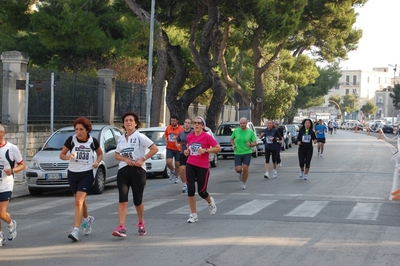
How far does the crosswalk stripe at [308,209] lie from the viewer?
11.7 metres

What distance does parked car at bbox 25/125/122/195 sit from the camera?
15312 mm

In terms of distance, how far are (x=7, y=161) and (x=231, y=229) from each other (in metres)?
3.48

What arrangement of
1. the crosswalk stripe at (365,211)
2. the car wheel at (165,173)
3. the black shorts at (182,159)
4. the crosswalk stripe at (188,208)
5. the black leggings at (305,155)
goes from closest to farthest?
1. the crosswalk stripe at (365,211)
2. the crosswalk stripe at (188,208)
3. the black shorts at (182,159)
4. the black leggings at (305,155)
5. the car wheel at (165,173)

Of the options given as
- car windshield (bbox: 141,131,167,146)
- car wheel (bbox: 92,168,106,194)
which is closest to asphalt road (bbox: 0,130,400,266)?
car wheel (bbox: 92,168,106,194)

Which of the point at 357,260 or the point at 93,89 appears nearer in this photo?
the point at 357,260

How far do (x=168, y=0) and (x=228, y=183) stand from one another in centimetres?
1591

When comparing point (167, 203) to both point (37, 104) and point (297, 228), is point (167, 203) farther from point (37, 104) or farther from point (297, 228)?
point (37, 104)

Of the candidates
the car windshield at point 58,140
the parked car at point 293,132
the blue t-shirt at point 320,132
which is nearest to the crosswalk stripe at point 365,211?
the car windshield at point 58,140

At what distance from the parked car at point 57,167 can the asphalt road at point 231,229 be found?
1.07 feet

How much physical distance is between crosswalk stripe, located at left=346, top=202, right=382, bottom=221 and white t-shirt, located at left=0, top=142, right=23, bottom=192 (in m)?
5.76

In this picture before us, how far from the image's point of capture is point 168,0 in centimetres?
3159

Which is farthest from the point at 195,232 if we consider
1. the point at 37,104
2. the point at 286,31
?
the point at 286,31

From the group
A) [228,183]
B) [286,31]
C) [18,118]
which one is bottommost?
[228,183]

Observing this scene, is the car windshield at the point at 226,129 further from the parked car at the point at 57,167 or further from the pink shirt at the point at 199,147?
the pink shirt at the point at 199,147
